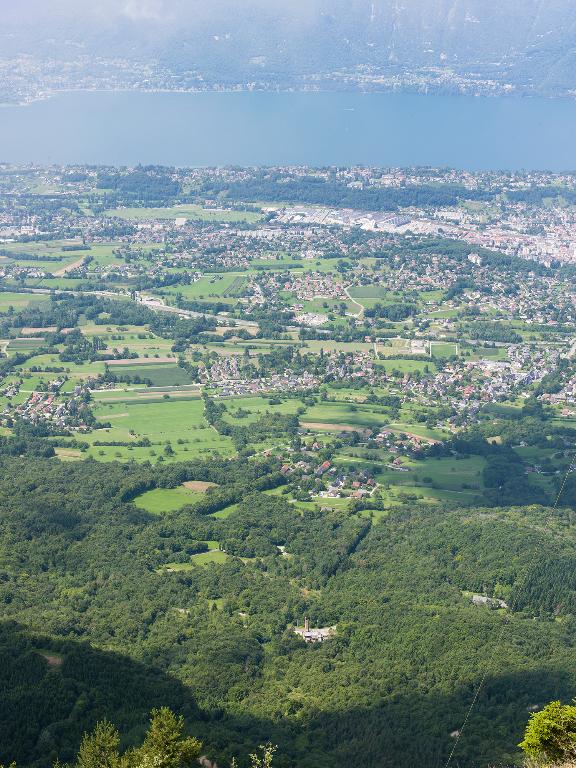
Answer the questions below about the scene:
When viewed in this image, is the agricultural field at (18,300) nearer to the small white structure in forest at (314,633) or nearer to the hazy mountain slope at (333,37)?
the small white structure in forest at (314,633)

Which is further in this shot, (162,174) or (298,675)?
(162,174)

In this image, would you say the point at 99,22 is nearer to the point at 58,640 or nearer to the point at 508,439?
the point at 508,439

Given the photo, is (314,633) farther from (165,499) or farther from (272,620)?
(165,499)

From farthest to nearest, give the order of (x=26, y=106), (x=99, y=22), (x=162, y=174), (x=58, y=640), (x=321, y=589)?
(x=99, y=22), (x=26, y=106), (x=162, y=174), (x=321, y=589), (x=58, y=640)

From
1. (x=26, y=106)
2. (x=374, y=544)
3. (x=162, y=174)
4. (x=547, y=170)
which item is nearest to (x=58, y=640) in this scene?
(x=374, y=544)

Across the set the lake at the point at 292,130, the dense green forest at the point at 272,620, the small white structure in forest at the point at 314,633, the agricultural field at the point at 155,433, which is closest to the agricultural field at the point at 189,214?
the lake at the point at 292,130

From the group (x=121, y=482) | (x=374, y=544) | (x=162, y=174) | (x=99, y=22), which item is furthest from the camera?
(x=99, y=22)
